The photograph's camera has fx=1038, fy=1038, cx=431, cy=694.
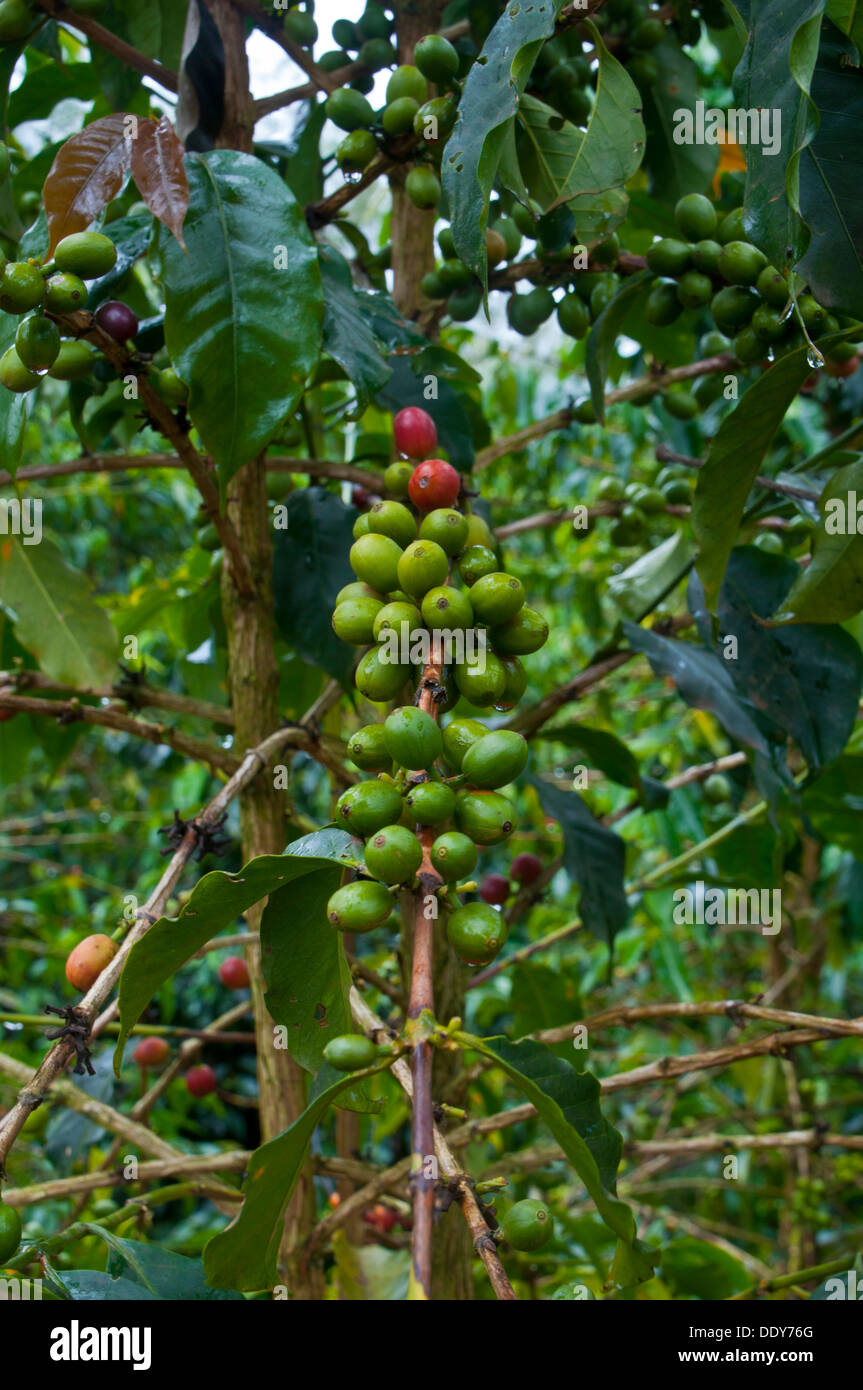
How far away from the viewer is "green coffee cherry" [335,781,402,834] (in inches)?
25.9

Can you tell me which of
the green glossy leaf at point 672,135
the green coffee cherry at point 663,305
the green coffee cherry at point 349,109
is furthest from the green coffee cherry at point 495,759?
the green glossy leaf at point 672,135

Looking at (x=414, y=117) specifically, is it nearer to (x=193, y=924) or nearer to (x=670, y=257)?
(x=670, y=257)

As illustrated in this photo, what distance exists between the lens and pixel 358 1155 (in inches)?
54.3

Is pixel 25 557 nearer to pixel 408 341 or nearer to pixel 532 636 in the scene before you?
pixel 408 341

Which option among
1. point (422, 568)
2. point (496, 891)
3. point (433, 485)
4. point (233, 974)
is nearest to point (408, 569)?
point (422, 568)

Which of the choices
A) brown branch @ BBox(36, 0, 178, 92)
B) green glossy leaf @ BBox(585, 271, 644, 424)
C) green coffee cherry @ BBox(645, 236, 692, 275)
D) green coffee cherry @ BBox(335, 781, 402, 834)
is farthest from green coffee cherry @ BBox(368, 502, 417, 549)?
brown branch @ BBox(36, 0, 178, 92)

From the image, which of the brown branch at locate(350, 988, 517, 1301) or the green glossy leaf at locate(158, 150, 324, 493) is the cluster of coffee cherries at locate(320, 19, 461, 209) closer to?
the green glossy leaf at locate(158, 150, 324, 493)

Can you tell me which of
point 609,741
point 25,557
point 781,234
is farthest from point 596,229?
point 25,557

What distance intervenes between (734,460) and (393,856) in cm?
52

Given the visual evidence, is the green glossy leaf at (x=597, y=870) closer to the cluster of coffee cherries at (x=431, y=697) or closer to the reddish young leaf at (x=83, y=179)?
the cluster of coffee cherries at (x=431, y=697)

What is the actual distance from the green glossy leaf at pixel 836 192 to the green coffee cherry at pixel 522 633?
0.37 metres

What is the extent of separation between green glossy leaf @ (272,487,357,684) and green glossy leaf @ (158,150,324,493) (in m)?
0.30
